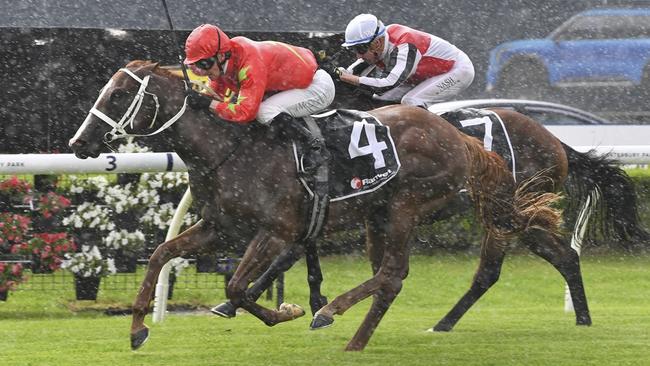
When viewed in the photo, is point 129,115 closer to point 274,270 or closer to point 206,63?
point 206,63

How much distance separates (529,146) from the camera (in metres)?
8.00

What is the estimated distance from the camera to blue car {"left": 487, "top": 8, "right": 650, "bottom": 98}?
19.1 metres

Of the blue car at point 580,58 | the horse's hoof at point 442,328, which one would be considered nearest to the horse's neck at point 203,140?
the horse's hoof at point 442,328

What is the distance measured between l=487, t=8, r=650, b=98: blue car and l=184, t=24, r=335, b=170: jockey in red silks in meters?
12.5

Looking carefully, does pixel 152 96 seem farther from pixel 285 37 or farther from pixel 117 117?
pixel 285 37

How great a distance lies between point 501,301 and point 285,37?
259 centimetres

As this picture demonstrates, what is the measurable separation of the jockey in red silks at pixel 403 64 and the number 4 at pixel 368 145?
872 mm

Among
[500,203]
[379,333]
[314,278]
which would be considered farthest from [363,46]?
[379,333]

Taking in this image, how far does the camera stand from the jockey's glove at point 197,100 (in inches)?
257

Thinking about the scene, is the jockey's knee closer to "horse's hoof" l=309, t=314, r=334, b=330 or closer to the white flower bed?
"horse's hoof" l=309, t=314, r=334, b=330

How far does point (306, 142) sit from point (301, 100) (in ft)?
0.77

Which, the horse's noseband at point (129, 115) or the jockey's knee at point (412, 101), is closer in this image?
the horse's noseband at point (129, 115)

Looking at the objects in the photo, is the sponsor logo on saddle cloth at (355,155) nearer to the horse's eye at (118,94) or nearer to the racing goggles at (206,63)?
the racing goggles at (206,63)

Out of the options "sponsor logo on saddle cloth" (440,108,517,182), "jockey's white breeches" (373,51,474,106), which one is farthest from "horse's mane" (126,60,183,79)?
"sponsor logo on saddle cloth" (440,108,517,182)
